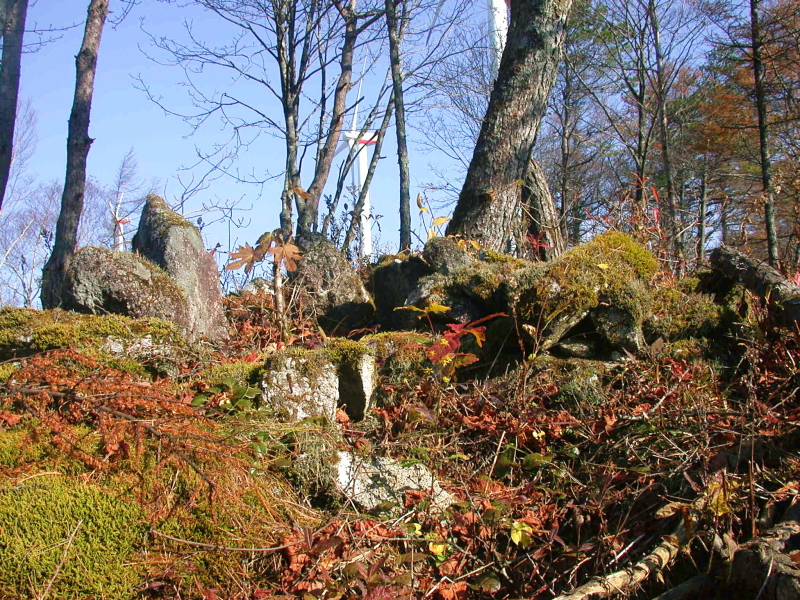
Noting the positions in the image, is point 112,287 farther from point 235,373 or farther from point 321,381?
point 321,381

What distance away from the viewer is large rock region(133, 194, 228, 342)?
17.1 ft

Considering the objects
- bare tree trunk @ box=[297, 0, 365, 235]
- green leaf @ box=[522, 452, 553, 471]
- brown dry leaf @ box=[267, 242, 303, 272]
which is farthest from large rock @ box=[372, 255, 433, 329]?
bare tree trunk @ box=[297, 0, 365, 235]

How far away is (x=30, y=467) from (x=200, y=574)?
3.07 ft

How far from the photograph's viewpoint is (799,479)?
311 cm

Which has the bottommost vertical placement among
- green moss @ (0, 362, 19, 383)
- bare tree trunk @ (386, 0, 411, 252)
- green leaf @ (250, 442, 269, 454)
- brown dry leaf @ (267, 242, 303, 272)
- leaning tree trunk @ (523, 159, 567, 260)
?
green leaf @ (250, 442, 269, 454)

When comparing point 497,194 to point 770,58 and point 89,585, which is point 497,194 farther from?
point 770,58

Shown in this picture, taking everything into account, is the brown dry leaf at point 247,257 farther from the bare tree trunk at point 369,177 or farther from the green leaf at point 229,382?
the bare tree trunk at point 369,177

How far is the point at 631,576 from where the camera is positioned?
2773 millimetres

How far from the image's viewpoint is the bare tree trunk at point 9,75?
30.6 ft

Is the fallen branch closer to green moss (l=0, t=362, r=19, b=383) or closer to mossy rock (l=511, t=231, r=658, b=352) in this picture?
mossy rock (l=511, t=231, r=658, b=352)

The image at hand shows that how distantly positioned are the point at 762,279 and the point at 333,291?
3.43 metres

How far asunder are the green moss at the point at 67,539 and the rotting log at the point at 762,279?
3741 millimetres

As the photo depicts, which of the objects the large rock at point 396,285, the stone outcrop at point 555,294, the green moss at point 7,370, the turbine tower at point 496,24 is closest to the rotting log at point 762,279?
the stone outcrop at point 555,294

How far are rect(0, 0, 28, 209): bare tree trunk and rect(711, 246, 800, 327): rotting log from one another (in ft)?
29.7
